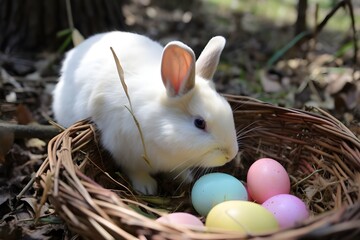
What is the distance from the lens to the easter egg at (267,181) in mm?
2623

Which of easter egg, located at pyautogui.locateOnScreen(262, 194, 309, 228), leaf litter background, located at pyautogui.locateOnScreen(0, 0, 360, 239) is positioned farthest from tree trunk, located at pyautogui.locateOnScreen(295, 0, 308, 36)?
easter egg, located at pyautogui.locateOnScreen(262, 194, 309, 228)

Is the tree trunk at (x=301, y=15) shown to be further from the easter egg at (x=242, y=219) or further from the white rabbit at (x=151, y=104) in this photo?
the easter egg at (x=242, y=219)

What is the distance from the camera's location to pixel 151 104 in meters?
2.65

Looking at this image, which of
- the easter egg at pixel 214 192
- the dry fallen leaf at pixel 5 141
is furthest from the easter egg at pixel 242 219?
the dry fallen leaf at pixel 5 141

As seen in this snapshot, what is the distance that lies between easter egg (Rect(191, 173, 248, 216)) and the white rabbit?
0.31 feet

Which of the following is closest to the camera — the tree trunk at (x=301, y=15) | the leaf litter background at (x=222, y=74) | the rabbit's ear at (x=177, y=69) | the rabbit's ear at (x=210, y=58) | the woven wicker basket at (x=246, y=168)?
the woven wicker basket at (x=246, y=168)

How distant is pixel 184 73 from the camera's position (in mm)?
2572

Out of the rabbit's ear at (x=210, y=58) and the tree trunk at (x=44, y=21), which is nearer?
the rabbit's ear at (x=210, y=58)

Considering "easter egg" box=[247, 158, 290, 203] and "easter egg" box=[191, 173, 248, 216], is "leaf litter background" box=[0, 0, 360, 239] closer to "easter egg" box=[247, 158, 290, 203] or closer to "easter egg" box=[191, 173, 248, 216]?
"easter egg" box=[191, 173, 248, 216]

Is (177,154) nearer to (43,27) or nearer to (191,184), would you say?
(191,184)

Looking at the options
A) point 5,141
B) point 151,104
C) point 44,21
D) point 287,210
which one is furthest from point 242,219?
point 44,21

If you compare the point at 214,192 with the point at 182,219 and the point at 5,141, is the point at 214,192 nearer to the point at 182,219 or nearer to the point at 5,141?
the point at 182,219

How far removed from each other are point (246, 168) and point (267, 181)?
0.48 metres

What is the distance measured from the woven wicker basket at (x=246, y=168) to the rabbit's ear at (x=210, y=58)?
1.37 feet
